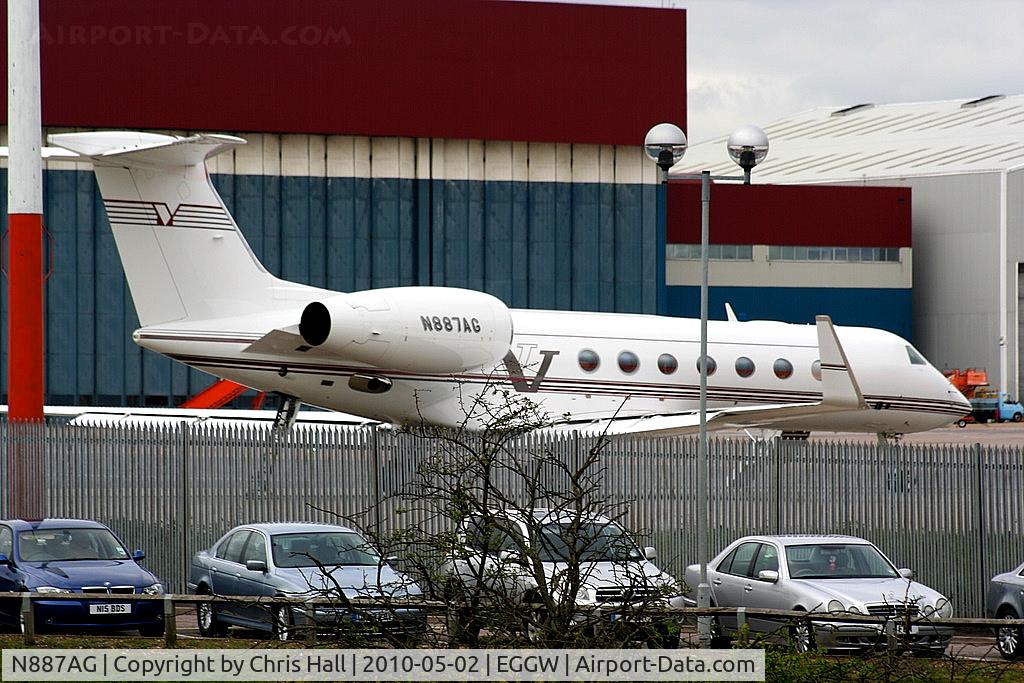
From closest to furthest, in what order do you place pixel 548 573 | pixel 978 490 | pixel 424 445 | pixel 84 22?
pixel 548 573
pixel 978 490
pixel 424 445
pixel 84 22

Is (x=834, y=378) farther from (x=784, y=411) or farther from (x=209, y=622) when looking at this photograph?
(x=209, y=622)

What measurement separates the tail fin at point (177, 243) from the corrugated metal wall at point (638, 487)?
3404mm

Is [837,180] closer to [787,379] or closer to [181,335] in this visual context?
[787,379]

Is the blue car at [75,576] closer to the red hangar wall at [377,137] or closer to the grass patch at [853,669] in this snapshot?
the grass patch at [853,669]

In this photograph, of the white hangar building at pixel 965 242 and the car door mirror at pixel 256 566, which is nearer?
the car door mirror at pixel 256 566

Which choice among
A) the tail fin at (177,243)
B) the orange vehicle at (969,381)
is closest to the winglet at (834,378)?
the tail fin at (177,243)

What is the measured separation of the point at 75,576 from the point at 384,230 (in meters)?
37.7

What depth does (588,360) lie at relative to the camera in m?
30.1

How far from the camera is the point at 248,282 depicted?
28.1 m

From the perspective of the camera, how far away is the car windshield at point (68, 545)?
62.6ft

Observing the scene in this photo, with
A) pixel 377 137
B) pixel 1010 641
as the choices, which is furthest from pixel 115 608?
pixel 377 137

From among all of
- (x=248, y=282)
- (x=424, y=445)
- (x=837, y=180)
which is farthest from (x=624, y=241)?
(x=424, y=445)

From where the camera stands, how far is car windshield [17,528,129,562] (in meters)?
19.1

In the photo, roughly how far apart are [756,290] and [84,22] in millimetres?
25535
